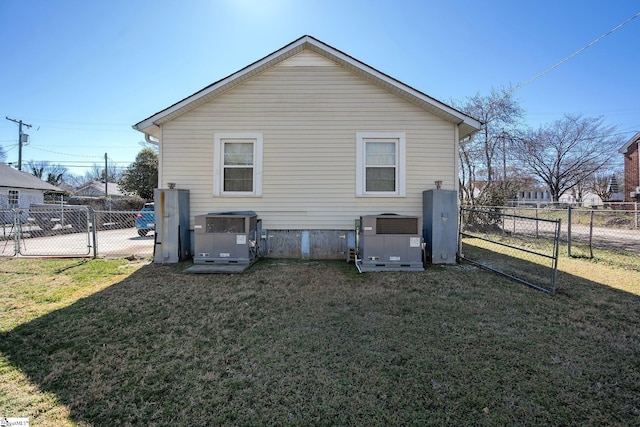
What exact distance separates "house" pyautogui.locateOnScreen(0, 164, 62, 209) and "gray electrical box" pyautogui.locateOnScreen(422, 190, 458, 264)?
84.4ft

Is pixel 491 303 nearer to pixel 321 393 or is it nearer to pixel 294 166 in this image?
pixel 321 393

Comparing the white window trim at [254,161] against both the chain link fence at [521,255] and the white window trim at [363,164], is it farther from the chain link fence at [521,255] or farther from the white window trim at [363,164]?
the chain link fence at [521,255]

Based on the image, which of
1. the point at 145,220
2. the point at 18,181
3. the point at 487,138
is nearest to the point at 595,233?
the point at 487,138

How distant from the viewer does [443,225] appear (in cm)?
635

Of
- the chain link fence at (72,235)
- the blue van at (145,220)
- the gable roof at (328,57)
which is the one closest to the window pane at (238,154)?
the gable roof at (328,57)

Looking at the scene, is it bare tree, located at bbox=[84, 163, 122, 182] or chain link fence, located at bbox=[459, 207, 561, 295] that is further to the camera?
bare tree, located at bbox=[84, 163, 122, 182]

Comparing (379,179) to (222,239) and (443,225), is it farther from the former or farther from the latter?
(222,239)

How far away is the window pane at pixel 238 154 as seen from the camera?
7223 millimetres

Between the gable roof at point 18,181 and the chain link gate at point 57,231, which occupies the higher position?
the gable roof at point 18,181

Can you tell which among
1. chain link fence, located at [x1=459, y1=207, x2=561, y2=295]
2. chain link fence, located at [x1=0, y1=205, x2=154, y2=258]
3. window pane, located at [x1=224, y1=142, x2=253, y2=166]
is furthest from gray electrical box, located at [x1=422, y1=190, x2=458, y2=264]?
chain link fence, located at [x1=0, y1=205, x2=154, y2=258]

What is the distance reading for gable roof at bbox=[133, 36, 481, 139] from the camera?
6.75m

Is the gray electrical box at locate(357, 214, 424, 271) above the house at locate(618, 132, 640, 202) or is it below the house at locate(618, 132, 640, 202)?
below

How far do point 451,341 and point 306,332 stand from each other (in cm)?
149

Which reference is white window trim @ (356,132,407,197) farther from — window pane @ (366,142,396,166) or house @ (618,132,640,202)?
house @ (618,132,640,202)
